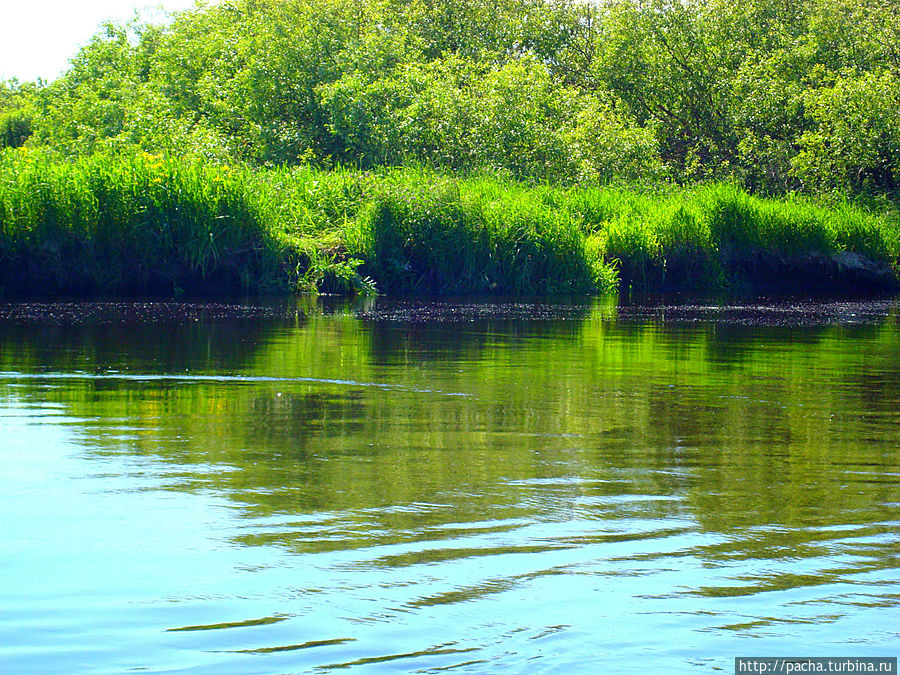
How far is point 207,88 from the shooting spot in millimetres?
37594

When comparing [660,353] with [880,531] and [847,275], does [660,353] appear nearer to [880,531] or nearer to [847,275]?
[880,531]

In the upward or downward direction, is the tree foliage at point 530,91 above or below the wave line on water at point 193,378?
above

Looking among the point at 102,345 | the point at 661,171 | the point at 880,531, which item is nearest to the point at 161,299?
the point at 102,345

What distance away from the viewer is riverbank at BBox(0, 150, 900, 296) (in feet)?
68.3

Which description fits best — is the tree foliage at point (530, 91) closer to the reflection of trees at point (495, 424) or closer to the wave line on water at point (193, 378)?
the reflection of trees at point (495, 424)

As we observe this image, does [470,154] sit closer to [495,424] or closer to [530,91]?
[530,91]

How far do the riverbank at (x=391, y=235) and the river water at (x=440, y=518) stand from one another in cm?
1101

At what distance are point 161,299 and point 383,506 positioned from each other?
15.7 meters

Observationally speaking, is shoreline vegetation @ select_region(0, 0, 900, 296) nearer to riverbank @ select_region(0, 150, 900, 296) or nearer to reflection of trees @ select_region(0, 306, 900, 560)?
riverbank @ select_region(0, 150, 900, 296)

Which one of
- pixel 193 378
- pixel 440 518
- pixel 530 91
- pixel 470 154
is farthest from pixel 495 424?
pixel 530 91

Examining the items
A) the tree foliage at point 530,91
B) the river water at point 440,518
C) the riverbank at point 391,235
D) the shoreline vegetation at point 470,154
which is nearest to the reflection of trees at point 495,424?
the river water at point 440,518

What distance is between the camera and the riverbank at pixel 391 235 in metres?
20.8

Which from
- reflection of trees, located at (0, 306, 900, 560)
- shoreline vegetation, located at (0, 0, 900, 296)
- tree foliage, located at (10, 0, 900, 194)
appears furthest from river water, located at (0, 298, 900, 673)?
tree foliage, located at (10, 0, 900, 194)

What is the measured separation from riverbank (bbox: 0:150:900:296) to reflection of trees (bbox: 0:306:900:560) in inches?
303
